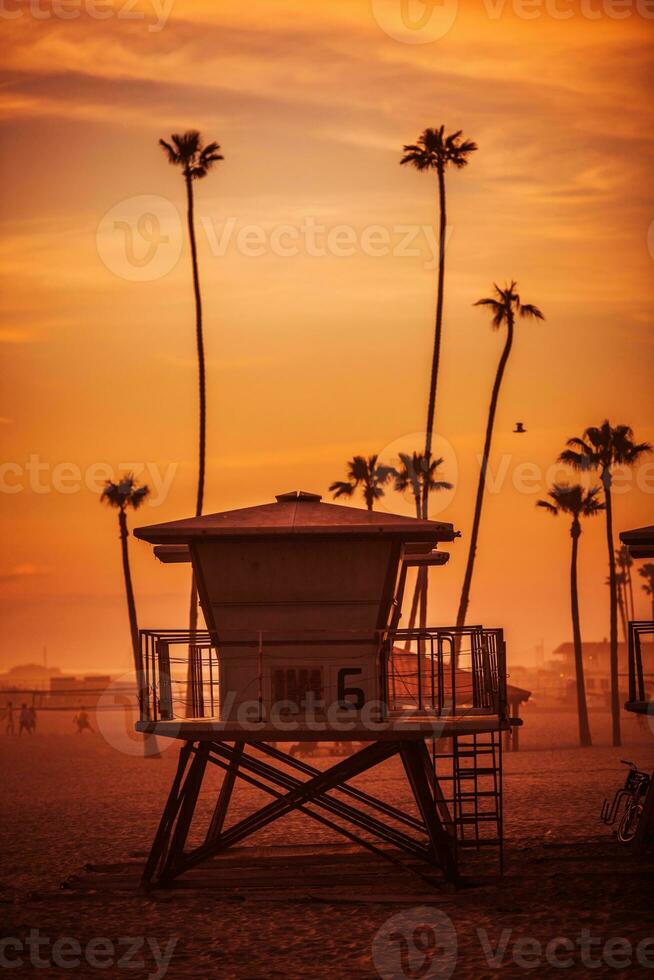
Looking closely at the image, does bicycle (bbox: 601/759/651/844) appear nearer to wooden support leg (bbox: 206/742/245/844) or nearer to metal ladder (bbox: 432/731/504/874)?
metal ladder (bbox: 432/731/504/874)

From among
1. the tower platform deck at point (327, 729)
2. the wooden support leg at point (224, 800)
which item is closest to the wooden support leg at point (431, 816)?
the tower platform deck at point (327, 729)

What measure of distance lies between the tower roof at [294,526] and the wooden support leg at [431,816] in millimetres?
3427

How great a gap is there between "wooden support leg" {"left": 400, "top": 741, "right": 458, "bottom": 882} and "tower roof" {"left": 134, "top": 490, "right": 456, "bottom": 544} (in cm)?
343

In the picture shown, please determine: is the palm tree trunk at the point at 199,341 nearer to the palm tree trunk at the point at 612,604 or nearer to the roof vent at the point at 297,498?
the palm tree trunk at the point at 612,604

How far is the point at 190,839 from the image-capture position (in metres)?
29.8

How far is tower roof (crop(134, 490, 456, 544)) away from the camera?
21031 millimetres

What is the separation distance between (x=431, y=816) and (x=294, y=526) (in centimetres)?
481

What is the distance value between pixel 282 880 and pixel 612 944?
6.80 metres

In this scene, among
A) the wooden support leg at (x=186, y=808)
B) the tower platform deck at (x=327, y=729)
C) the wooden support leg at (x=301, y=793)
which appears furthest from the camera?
→ the wooden support leg at (x=301, y=793)

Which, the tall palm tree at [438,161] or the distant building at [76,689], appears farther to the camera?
the distant building at [76,689]

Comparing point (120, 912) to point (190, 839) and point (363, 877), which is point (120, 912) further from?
point (190, 839)

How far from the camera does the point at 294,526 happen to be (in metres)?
21.2

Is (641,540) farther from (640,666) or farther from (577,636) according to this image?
(577,636)

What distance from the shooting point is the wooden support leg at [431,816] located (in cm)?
2138
